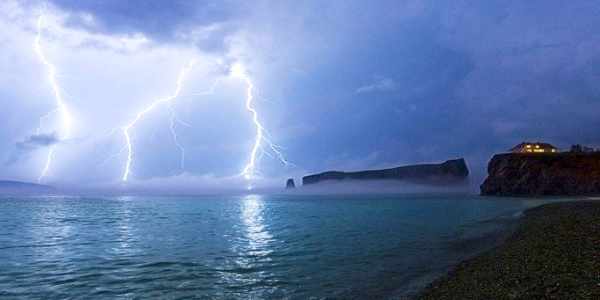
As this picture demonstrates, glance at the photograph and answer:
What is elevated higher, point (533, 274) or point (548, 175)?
point (548, 175)

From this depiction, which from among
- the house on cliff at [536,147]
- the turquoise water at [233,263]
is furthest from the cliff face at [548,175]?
the turquoise water at [233,263]

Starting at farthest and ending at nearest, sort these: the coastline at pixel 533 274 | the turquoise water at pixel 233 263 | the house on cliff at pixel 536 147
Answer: the house on cliff at pixel 536 147 → the turquoise water at pixel 233 263 → the coastline at pixel 533 274

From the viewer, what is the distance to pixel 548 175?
90.6 m

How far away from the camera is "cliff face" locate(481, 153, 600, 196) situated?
285 ft

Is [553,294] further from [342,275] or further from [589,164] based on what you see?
[589,164]

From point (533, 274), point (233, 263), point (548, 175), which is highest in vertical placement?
point (548, 175)

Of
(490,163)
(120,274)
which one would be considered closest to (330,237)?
(120,274)

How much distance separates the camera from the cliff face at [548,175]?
8675 cm

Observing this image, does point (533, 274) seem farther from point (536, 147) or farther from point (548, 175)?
point (536, 147)

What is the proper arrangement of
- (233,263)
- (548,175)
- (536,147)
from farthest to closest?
(536,147) < (548,175) < (233,263)

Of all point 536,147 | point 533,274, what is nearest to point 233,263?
point 533,274

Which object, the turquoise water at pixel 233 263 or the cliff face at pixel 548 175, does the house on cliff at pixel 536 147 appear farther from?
the turquoise water at pixel 233 263

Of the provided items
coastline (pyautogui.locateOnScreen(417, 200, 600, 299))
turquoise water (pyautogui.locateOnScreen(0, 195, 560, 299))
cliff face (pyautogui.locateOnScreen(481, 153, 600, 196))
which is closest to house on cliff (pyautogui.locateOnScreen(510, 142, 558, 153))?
cliff face (pyautogui.locateOnScreen(481, 153, 600, 196))

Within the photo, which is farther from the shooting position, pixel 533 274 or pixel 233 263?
pixel 233 263
